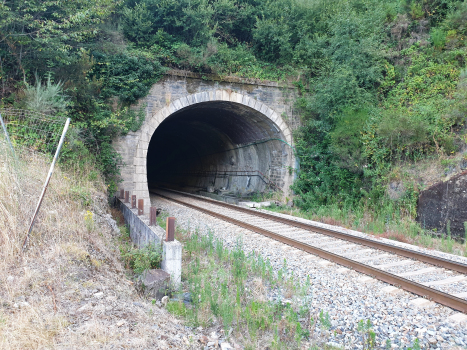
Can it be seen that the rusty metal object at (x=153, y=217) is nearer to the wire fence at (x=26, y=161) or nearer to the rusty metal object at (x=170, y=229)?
the rusty metal object at (x=170, y=229)

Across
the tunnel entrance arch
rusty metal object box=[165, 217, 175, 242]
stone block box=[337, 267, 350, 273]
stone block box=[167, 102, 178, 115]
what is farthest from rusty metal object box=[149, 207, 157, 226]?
stone block box=[167, 102, 178, 115]

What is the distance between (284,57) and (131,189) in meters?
8.44

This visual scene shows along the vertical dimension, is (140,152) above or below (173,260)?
above

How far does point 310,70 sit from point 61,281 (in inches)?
490

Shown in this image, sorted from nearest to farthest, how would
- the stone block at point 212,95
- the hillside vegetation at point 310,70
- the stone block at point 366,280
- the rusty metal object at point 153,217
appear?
the stone block at point 366,280 → the rusty metal object at point 153,217 → the hillside vegetation at point 310,70 → the stone block at point 212,95

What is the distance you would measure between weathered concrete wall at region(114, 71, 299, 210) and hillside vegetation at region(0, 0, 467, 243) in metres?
0.46

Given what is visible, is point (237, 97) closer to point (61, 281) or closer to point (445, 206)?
point (445, 206)

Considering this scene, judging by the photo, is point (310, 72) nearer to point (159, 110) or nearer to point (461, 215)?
point (159, 110)

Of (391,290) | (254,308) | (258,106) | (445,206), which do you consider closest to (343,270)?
(391,290)

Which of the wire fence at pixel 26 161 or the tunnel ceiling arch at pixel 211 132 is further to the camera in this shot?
the tunnel ceiling arch at pixel 211 132

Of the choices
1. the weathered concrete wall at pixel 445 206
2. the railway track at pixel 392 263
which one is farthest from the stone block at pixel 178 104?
the weathered concrete wall at pixel 445 206

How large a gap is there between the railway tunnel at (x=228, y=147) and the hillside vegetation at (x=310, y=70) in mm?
1363

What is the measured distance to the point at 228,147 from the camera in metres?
18.1

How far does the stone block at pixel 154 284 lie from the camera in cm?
403
